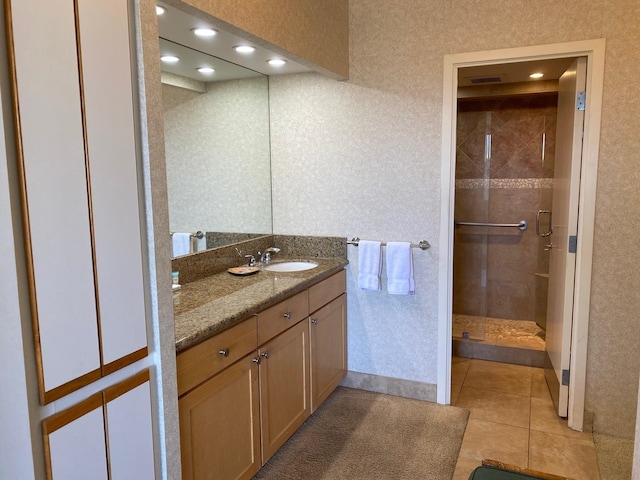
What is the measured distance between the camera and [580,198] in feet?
8.50

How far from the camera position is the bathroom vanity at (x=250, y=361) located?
1.75 metres

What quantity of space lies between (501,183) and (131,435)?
390 cm

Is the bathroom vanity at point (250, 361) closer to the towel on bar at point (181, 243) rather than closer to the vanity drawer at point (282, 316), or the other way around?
the vanity drawer at point (282, 316)

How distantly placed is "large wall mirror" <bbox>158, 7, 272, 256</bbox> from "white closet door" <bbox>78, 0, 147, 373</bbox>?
33.7 inches

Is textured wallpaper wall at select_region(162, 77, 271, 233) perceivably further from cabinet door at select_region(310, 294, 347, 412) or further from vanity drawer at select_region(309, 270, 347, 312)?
cabinet door at select_region(310, 294, 347, 412)

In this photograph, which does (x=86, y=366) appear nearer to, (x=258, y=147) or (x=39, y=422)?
(x=39, y=422)

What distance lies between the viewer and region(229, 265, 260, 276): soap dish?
271cm

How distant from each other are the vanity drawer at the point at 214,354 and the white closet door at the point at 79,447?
0.38 metres

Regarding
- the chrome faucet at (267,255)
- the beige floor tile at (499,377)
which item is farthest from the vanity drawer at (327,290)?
the beige floor tile at (499,377)

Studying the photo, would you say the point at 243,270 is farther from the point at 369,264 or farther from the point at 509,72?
the point at 509,72

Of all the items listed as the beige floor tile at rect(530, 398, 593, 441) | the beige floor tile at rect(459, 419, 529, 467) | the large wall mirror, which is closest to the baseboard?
the beige floor tile at rect(459, 419, 529, 467)

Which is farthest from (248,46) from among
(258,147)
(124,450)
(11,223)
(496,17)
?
(124,450)

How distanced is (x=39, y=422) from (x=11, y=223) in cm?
46

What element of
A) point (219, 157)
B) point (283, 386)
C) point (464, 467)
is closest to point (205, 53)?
point (219, 157)
